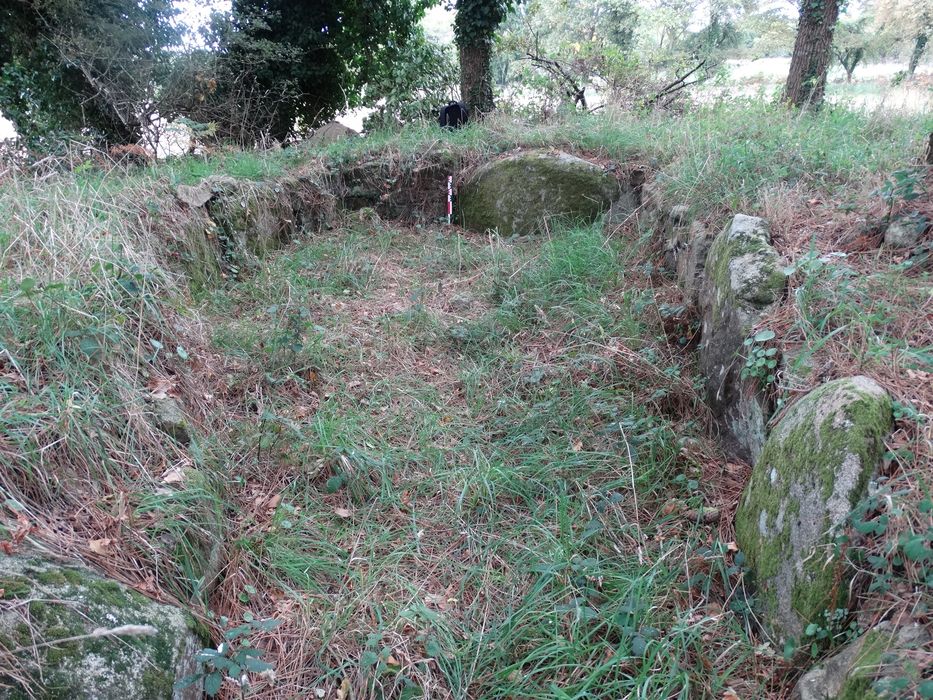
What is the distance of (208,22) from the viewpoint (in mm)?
7438

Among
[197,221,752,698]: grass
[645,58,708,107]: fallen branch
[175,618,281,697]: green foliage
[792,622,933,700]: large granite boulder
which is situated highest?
[645,58,708,107]: fallen branch

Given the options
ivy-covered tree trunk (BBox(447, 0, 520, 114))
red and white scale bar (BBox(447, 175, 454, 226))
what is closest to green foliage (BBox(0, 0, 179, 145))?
red and white scale bar (BBox(447, 175, 454, 226))

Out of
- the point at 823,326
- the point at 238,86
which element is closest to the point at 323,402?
the point at 823,326

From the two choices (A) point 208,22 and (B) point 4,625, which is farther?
(A) point 208,22

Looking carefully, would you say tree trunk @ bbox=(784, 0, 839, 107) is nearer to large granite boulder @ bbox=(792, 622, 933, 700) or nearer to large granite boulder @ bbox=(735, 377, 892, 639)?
large granite boulder @ bbox=(735, 377, 892, 639)

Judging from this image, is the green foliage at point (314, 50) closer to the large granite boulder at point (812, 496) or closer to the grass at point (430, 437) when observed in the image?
the grass at point (430, 437)

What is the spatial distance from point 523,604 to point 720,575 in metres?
0.73

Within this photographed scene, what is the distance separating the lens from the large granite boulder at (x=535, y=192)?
539 centimetres

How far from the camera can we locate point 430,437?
297 centimetres

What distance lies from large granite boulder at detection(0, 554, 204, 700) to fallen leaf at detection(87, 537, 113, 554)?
10 cm

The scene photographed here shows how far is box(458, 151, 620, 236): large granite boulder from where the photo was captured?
5.39 metres

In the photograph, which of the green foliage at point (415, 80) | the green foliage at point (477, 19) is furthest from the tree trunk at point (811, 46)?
the green foliage at point (415, 80)

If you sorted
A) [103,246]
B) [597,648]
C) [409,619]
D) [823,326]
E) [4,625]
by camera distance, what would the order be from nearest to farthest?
[4,625] < [597,648] < [409,619] < [823,326] < [103,246]

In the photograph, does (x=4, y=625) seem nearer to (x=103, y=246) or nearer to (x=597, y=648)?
(x=597, y=648)
